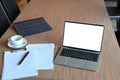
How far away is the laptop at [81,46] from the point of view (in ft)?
4.15

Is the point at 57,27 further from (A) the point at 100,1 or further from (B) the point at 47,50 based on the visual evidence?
(A) the point at 100,1

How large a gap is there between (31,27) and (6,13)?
1.91 ft

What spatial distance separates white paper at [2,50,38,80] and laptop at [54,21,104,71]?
161 millimetres

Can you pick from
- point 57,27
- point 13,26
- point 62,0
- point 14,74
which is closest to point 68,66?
point 14,74

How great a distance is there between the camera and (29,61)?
50.5 inches

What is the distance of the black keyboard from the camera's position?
1.29 meters

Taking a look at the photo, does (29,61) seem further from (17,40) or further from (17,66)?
(17,40)

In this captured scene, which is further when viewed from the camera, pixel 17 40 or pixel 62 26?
pixel 62 26

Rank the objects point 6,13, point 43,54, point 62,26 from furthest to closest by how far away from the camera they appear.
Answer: point 6,13 → point 62,26 → point 43,54

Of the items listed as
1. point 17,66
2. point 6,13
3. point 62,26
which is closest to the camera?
point 17,66

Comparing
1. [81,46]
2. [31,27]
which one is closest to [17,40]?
[31,27]

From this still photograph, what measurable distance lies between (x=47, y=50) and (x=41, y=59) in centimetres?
11

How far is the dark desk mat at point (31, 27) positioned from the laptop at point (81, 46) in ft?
1.17

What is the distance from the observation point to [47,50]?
1380mm
